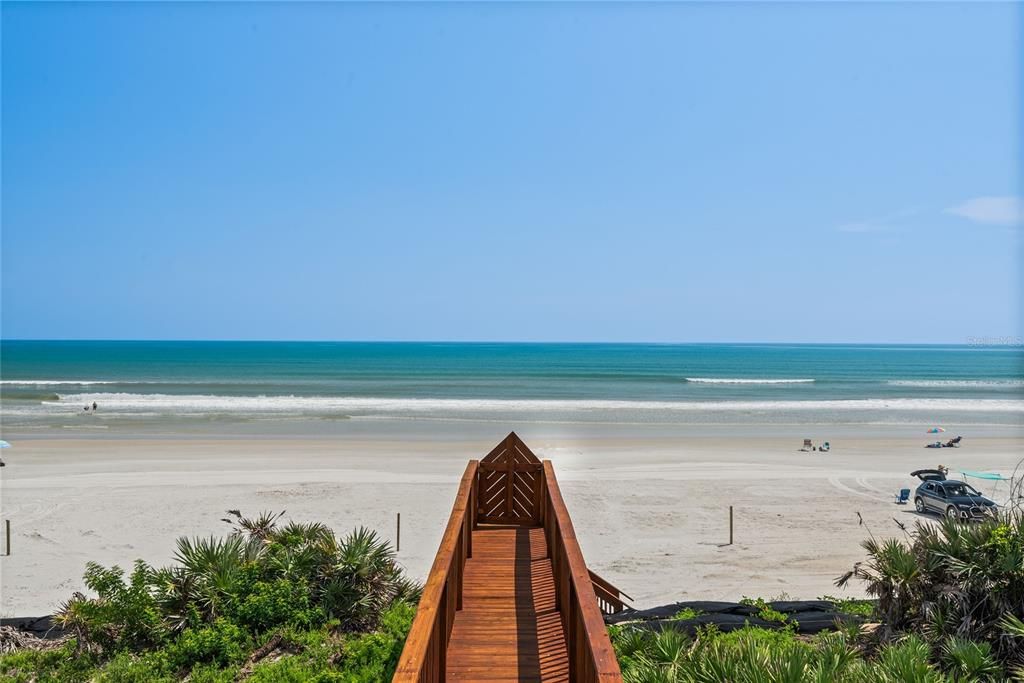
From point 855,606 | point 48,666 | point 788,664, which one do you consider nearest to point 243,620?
point 48,666

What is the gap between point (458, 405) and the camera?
189 ft

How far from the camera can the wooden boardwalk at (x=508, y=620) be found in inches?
267

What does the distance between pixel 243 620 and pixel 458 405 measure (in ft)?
153

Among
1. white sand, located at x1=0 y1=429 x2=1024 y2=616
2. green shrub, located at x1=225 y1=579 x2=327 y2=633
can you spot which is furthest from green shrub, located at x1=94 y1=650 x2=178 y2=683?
white sand, located at x1=0 y1=429 x2=1024 y2=616

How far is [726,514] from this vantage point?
70.7 feet

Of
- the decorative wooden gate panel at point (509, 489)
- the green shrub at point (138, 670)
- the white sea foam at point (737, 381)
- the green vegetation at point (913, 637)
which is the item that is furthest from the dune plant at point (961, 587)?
the white sea foam at point (737, 381)

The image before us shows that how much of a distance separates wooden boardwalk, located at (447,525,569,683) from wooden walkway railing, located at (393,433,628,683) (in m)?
0.01

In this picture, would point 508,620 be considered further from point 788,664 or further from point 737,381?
point 737,381

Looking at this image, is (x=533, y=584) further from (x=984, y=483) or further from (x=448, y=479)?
(x=984, y=483)

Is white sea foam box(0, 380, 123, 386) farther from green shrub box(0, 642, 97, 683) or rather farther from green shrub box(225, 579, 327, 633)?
green shrub box(225, 579, 327, 633)

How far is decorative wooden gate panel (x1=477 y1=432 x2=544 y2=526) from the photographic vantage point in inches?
459

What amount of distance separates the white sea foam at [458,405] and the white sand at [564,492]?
590 inches

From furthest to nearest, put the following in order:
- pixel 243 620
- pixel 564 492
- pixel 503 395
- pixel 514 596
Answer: pixel 503 395, pixel 564 492, pixel 243 620, pixel 514 596

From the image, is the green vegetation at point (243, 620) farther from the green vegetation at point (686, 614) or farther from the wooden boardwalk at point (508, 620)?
the green vegetation at point (686, 614)
